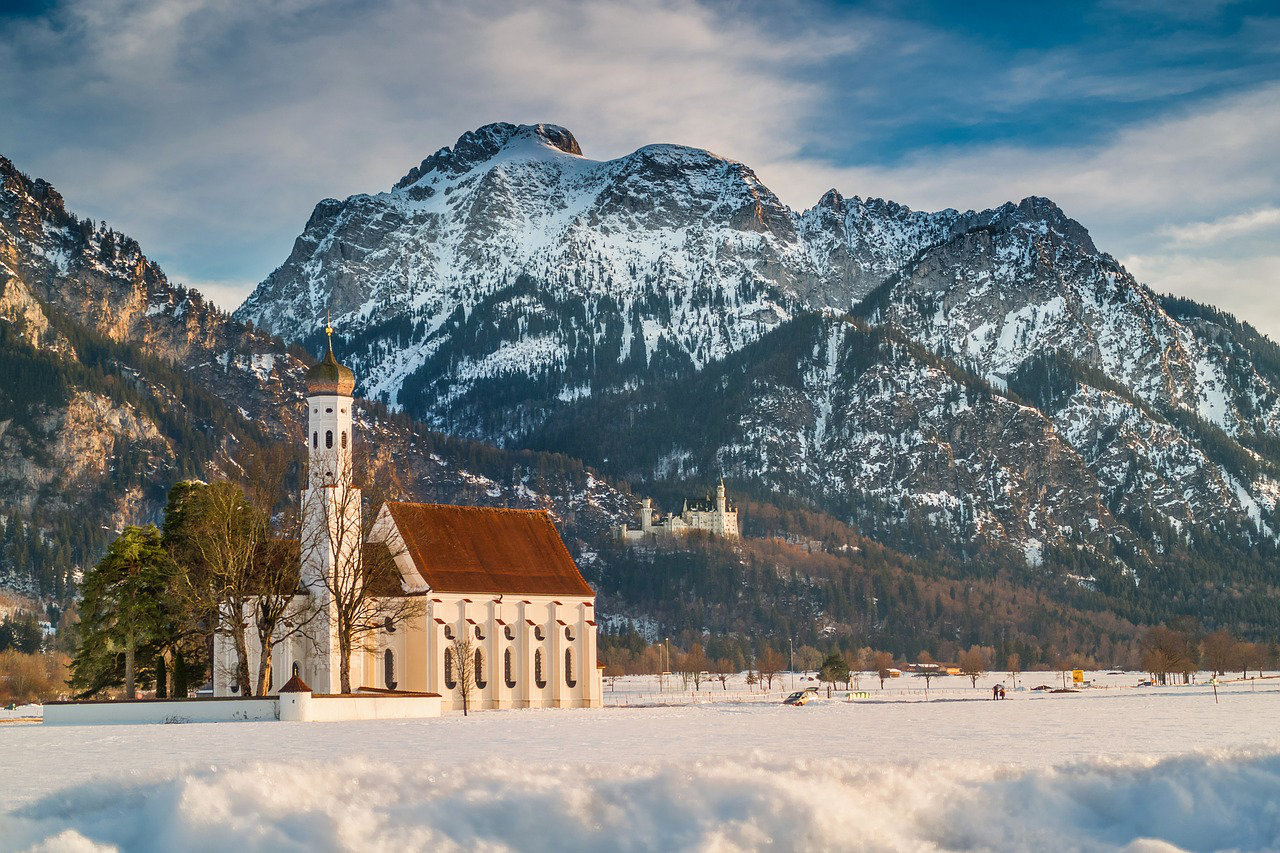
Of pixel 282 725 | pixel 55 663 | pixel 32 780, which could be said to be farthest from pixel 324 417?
pixel 55 663

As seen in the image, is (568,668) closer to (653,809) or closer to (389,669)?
(389,669)

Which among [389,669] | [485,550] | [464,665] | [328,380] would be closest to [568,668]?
[485,550]

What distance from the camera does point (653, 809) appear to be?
141 ft

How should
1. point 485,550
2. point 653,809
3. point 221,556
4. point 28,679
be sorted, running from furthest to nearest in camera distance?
point 28,679 < point 485,550 < point 221,556 < point 653,809

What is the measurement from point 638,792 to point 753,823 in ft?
11.3

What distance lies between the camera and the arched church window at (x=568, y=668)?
110 meters

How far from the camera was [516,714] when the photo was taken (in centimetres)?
9256

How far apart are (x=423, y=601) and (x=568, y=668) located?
12431mm

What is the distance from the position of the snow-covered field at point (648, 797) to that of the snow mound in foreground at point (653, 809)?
62mm

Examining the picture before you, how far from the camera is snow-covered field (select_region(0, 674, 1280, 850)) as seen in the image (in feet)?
136

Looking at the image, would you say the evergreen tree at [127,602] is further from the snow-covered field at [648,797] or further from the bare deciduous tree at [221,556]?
the snow-covered field at [648,797]

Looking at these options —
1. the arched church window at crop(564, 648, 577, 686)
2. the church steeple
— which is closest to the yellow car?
the arched church window at crop(564, 648, 577, 686)

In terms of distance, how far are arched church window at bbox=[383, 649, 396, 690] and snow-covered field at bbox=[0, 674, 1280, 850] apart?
4705 cm

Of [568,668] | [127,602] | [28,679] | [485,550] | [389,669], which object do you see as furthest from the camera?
[28,679]
